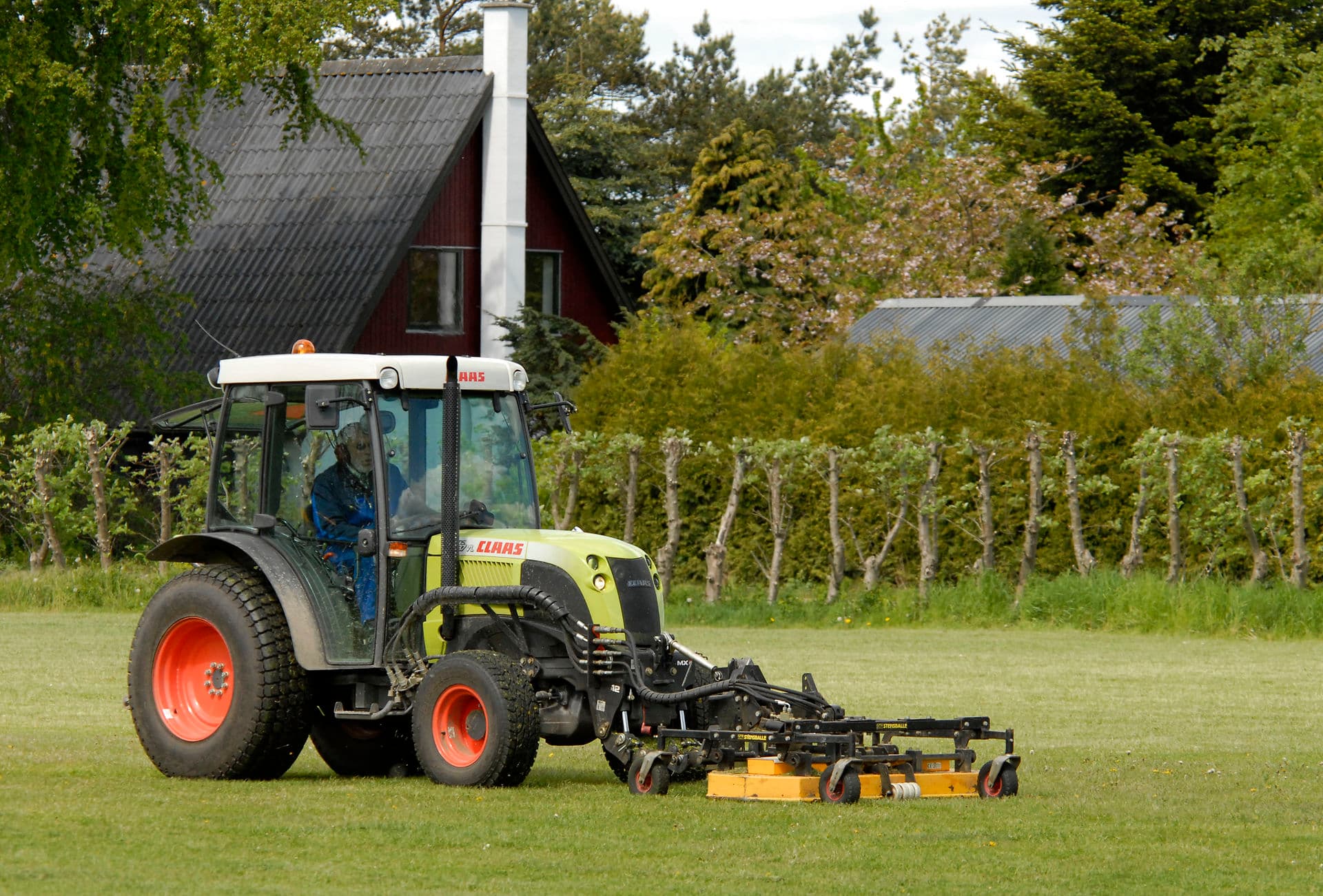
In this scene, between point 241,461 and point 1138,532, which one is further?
point 1138,532

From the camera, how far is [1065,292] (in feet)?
141

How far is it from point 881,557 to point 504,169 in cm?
1628

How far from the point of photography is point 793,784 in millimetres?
10297

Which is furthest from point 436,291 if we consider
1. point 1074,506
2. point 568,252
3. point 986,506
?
point 1074,506

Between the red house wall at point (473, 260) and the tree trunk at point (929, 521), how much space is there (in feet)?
46.3

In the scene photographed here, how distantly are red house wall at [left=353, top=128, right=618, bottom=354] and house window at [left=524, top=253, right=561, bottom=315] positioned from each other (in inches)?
5.3

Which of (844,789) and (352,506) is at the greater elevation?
(352,506)

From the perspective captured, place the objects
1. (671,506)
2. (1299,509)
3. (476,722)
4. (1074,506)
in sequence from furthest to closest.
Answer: (671,506) < (1074,506) < (1299,509) < (476,722)

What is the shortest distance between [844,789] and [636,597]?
164 cm

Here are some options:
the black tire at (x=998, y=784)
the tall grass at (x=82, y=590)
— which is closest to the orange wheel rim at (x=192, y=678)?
the black tire at (x=998, y=784)

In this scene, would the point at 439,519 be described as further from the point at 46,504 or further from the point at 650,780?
the point at 46,504

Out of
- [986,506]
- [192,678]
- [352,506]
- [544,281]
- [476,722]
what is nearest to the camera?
[476,722]

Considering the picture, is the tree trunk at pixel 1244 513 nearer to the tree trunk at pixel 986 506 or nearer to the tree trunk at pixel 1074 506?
the tree trunk at pixel 1074 506

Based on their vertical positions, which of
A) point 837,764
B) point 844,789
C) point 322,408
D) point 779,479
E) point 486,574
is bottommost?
point 844,789
